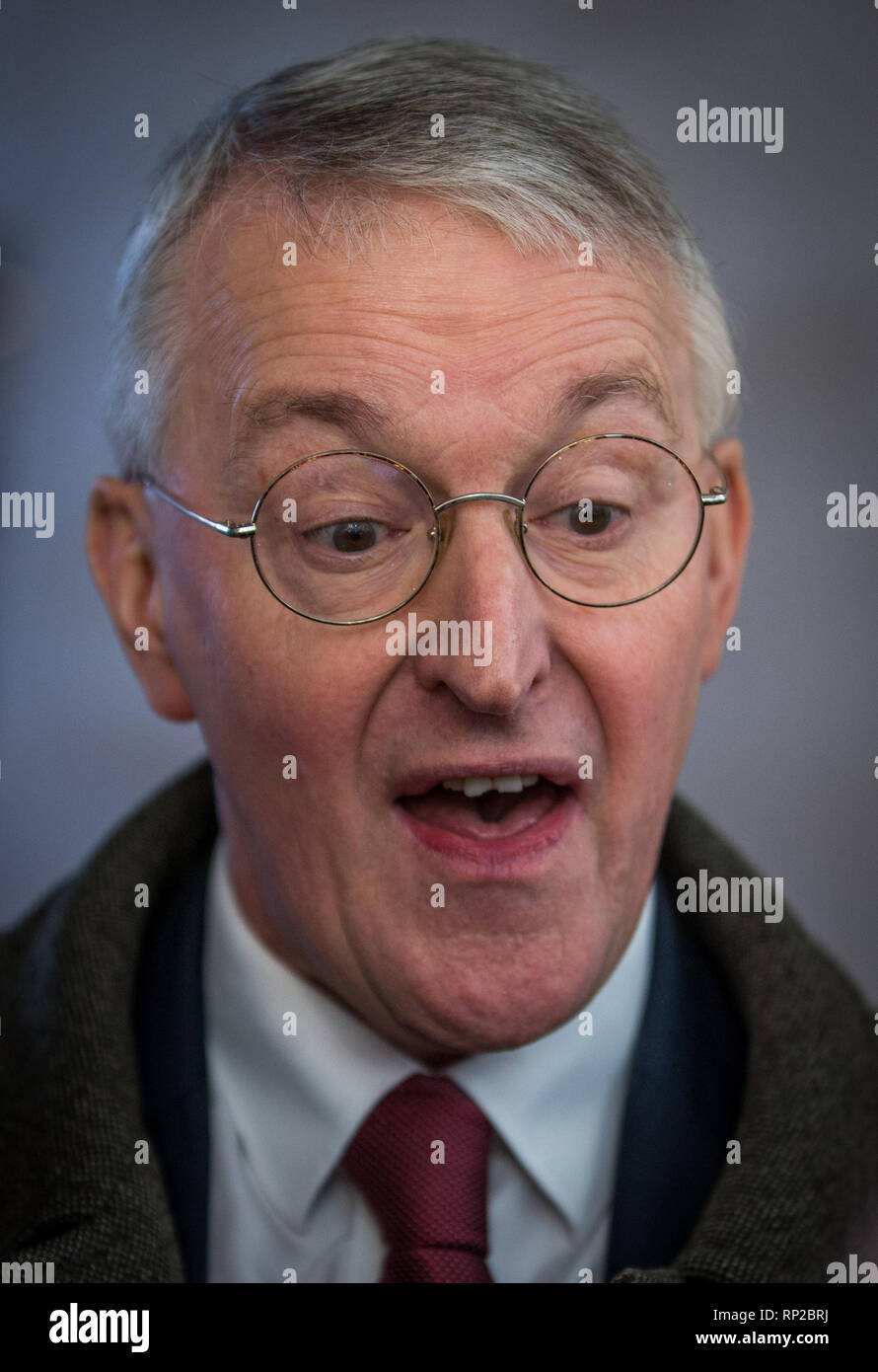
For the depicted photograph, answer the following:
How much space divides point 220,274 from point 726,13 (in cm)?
75

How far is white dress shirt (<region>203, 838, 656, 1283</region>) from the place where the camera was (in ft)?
4.96

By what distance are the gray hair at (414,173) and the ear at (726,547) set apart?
4 cm

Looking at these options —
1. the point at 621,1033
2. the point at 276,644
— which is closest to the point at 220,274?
the point at 276,644

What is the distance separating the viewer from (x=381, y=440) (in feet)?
4.40

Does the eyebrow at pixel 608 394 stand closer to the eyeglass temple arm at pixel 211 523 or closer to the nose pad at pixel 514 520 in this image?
the nose pad at pixel 514 520

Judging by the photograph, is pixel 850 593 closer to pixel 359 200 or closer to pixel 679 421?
pixel 679 421

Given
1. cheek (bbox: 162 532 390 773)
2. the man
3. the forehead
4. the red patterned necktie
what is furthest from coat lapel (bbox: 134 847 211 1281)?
the forehead

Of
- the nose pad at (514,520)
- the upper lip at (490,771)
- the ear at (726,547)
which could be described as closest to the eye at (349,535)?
the nose pad at (514,520)

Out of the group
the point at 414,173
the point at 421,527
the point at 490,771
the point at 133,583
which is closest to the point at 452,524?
the point at 421,527

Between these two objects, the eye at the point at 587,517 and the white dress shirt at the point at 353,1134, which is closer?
the eye at the point at 587,517

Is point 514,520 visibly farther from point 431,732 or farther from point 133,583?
point 133,583

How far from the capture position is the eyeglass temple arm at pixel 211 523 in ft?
4.65

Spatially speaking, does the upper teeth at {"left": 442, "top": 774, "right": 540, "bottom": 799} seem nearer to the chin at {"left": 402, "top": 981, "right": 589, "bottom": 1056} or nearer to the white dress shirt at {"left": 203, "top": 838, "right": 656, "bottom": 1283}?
the chin at {"left": 402, "top": 981, "right": 589, "bottom": 1056}
